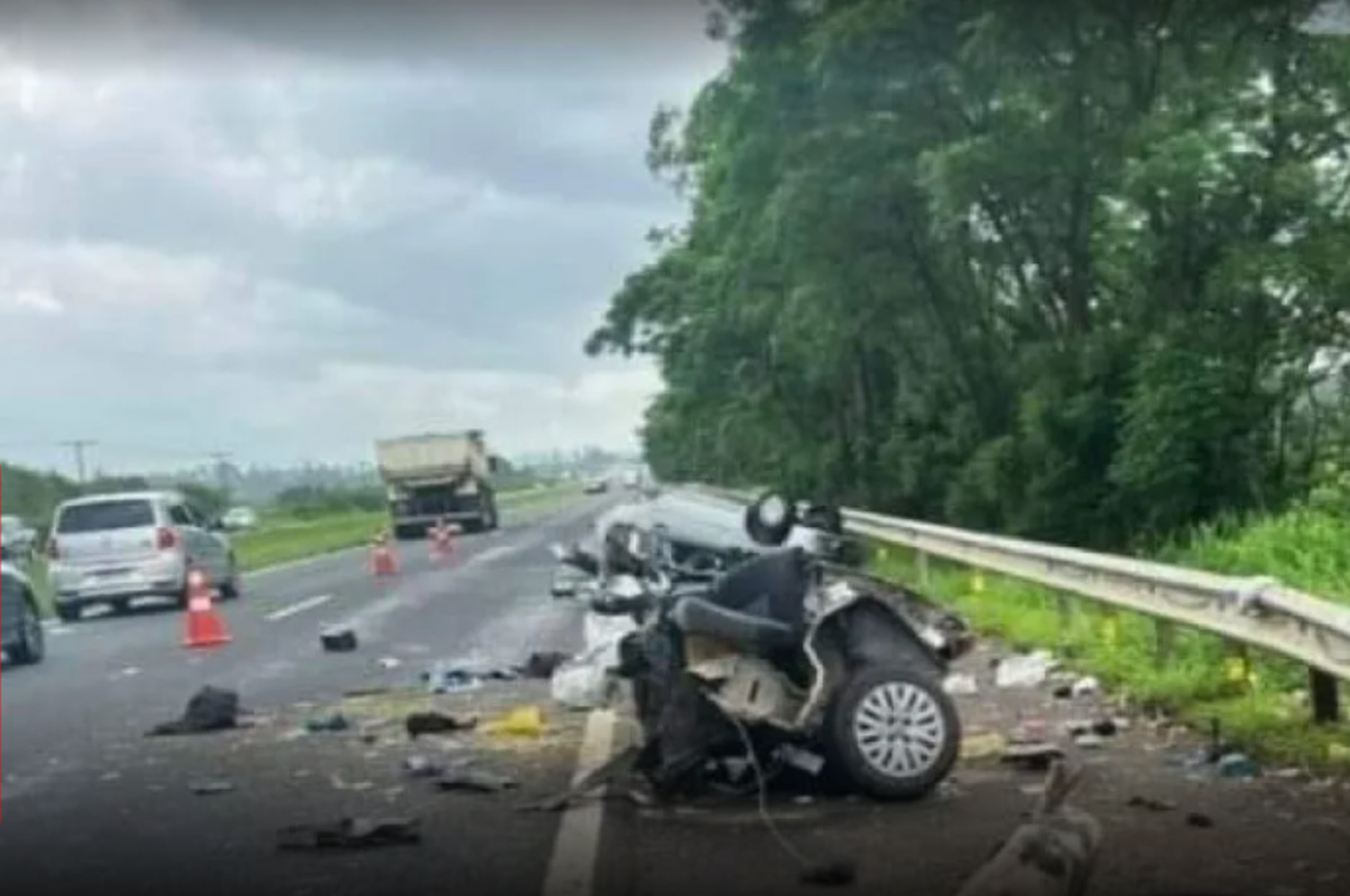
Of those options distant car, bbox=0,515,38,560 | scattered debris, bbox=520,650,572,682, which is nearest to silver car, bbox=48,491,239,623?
distant car, bbox=0,515,38,560

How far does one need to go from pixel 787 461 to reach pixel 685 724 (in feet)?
29.1

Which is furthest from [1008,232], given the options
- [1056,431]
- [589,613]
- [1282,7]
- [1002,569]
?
[589,613]

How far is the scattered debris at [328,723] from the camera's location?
37.2ft

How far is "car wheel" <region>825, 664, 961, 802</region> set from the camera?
8406 mm

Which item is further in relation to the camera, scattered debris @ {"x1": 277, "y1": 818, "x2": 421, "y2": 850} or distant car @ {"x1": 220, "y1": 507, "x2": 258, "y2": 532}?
scattered debris @ {"x1": 277, "y1": 818, "x2": 421, "y2": 850}

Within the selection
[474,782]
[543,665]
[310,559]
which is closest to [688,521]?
[474,782]

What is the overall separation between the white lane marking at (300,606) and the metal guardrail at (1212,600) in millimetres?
6881

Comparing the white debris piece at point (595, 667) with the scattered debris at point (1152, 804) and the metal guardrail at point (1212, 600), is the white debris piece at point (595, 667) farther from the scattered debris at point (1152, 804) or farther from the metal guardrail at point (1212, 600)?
the scattered debris at point (1152, 804)

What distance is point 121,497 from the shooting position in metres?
7.32

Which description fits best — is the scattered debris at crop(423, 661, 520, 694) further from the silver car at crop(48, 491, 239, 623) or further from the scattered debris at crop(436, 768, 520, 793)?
the scattered debris at crop(436, 768, 520, 793)

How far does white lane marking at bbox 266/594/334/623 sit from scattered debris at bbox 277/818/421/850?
37.1ft

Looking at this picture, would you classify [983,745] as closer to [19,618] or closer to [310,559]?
[19,618]

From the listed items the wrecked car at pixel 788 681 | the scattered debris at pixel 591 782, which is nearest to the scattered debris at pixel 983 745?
the wrecked car at pixel 788 681

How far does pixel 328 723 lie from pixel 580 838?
3922 millimetres
